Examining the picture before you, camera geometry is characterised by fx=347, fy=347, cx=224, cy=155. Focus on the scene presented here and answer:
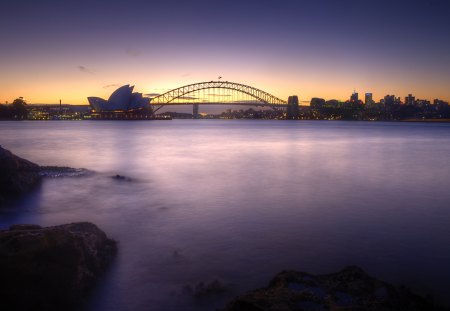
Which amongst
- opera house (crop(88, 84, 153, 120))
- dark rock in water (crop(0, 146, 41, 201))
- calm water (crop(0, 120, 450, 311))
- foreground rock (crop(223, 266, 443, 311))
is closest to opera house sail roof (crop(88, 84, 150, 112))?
opera house (crop(88, 84, 153, 120))

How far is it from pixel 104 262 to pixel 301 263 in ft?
8.95

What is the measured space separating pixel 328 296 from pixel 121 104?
97.4m

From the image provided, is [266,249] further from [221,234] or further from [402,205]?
[402,205]

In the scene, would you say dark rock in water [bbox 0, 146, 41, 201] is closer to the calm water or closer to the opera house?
the calm water

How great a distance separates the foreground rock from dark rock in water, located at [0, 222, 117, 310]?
1770 mm

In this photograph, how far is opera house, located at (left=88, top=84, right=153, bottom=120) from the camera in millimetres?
92431

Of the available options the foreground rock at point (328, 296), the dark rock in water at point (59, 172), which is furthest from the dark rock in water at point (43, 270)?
the dark rock in water at point (59, 172)

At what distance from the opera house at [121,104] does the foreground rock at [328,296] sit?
9340cm

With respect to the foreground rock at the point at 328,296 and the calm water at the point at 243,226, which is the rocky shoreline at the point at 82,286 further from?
the calm water at the point at 243,226

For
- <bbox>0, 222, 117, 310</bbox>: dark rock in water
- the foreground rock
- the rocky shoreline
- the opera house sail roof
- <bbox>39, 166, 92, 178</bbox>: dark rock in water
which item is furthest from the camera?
the opera house sail roof

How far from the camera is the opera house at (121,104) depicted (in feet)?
303

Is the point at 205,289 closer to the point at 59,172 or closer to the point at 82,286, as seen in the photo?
the point at 82,286

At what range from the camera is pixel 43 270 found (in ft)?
11.4

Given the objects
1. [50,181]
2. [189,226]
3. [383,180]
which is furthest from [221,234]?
[383,180]
